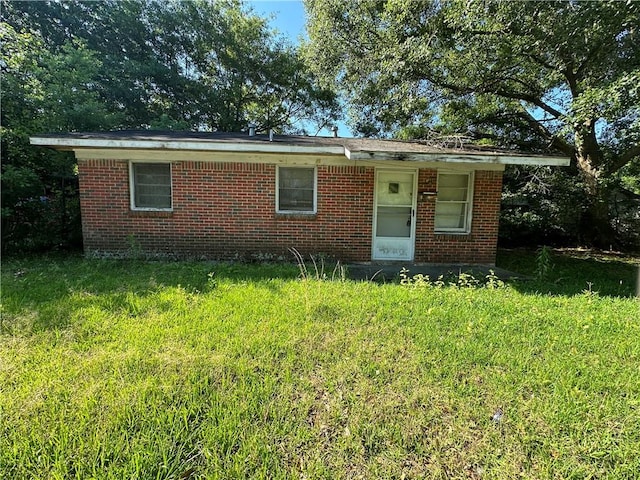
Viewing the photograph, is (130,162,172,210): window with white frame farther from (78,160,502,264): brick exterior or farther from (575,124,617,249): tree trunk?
(575,124,617,249): tree trunk

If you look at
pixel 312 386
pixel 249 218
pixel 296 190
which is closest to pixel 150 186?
pixel 249 218

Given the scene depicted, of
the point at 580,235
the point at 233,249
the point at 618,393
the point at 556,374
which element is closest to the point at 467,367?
the point at 556,374

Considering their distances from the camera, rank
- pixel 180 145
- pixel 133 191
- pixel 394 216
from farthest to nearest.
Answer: pixel 394 216 < pixel 133 191 < pixel 180 145

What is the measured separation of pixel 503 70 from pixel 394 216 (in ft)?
17.5

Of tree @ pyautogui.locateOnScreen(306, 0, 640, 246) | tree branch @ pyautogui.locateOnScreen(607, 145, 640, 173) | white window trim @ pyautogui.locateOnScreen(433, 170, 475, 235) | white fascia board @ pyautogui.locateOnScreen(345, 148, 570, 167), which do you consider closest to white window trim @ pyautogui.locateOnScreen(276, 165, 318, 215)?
white fascia board @ pyautogui.locateOnScreen(345, 148, 570, 167)

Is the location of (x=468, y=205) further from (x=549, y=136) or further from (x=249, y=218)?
(x=549, y=136)

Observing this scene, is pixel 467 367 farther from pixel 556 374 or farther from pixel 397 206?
pixel 397 206

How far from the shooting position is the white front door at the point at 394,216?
7410 mm

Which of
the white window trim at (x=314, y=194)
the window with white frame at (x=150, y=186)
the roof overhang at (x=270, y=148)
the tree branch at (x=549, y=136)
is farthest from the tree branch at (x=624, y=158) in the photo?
the window with white frame at (x=150, y=186)

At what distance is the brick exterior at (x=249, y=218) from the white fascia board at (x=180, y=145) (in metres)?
0.64

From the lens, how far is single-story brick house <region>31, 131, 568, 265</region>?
7008 millimetres

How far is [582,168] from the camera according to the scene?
10352mm

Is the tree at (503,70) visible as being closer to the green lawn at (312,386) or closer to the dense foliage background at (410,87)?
the dense foliage background at (410,87)

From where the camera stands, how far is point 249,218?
726cm
